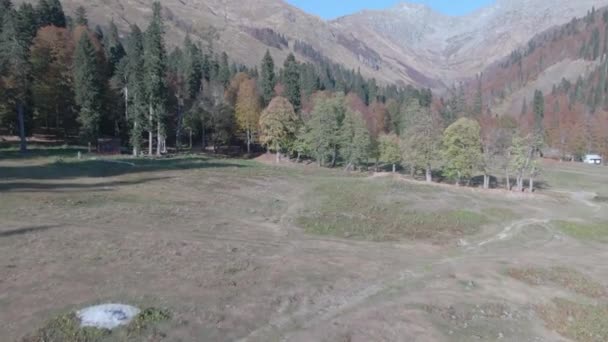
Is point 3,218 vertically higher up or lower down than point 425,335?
higher up

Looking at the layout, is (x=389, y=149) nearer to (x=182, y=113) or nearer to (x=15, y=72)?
(x=182, y=113)

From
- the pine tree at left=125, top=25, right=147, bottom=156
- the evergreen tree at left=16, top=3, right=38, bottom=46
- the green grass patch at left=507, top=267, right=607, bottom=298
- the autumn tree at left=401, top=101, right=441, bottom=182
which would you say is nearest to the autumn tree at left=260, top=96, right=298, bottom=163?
the autumn tree at left=401, top=101, right=441, bottom=182

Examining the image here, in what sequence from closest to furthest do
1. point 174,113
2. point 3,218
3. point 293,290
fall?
point 293,290, point 3,218, point 174,113

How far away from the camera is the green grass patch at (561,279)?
27136 mm

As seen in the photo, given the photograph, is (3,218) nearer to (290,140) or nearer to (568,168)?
(290,140)

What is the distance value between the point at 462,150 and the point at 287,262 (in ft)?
210

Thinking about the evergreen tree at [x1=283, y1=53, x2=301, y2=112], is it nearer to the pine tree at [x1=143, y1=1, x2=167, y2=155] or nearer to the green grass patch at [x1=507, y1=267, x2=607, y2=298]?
the pine tree at [x1=143, y1=1, x2=167, y2=155]

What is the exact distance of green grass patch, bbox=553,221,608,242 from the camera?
4588cm

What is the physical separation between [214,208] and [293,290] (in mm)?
22815

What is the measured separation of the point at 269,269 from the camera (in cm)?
2525

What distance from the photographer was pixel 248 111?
106 meters

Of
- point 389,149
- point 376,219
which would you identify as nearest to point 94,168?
→ point 376,219

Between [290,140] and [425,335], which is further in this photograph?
[290,140]

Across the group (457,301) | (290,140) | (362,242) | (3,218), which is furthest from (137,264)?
(290,140)
